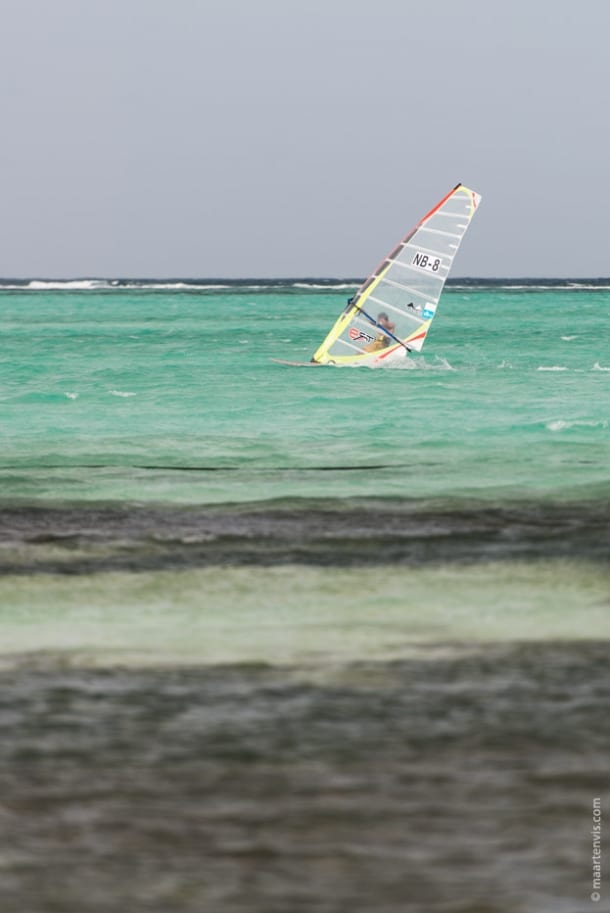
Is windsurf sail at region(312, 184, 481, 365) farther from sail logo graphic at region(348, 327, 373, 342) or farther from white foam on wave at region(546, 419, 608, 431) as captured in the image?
white foam on wave at region(546, 419, 608, 431)

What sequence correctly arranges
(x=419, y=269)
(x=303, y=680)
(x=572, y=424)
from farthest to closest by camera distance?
1. (x=419, y=269)
2. (x=572, y=424)
3. (x=303, y=680)

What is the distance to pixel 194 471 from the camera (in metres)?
18.2

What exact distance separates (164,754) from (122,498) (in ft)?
29.6

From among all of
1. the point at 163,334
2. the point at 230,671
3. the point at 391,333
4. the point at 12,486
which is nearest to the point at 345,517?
the point at 12,486

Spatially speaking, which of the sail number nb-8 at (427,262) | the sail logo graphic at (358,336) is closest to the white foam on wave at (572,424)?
the sail number nb-8 at (427,262)

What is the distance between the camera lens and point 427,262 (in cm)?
3525

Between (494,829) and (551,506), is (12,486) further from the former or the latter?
(494,829)

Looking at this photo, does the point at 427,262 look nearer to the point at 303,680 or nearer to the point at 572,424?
the point at 572,424

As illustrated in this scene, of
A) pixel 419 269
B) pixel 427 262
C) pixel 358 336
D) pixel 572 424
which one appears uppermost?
pixel 427 262

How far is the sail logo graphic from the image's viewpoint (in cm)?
3725

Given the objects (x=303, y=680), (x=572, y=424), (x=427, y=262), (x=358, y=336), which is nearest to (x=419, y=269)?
(x=427, y=262)

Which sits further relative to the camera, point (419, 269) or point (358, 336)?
point (358, 336)

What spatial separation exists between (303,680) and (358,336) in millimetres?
29994

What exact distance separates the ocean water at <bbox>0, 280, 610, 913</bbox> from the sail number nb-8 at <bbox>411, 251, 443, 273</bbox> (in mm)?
15554
